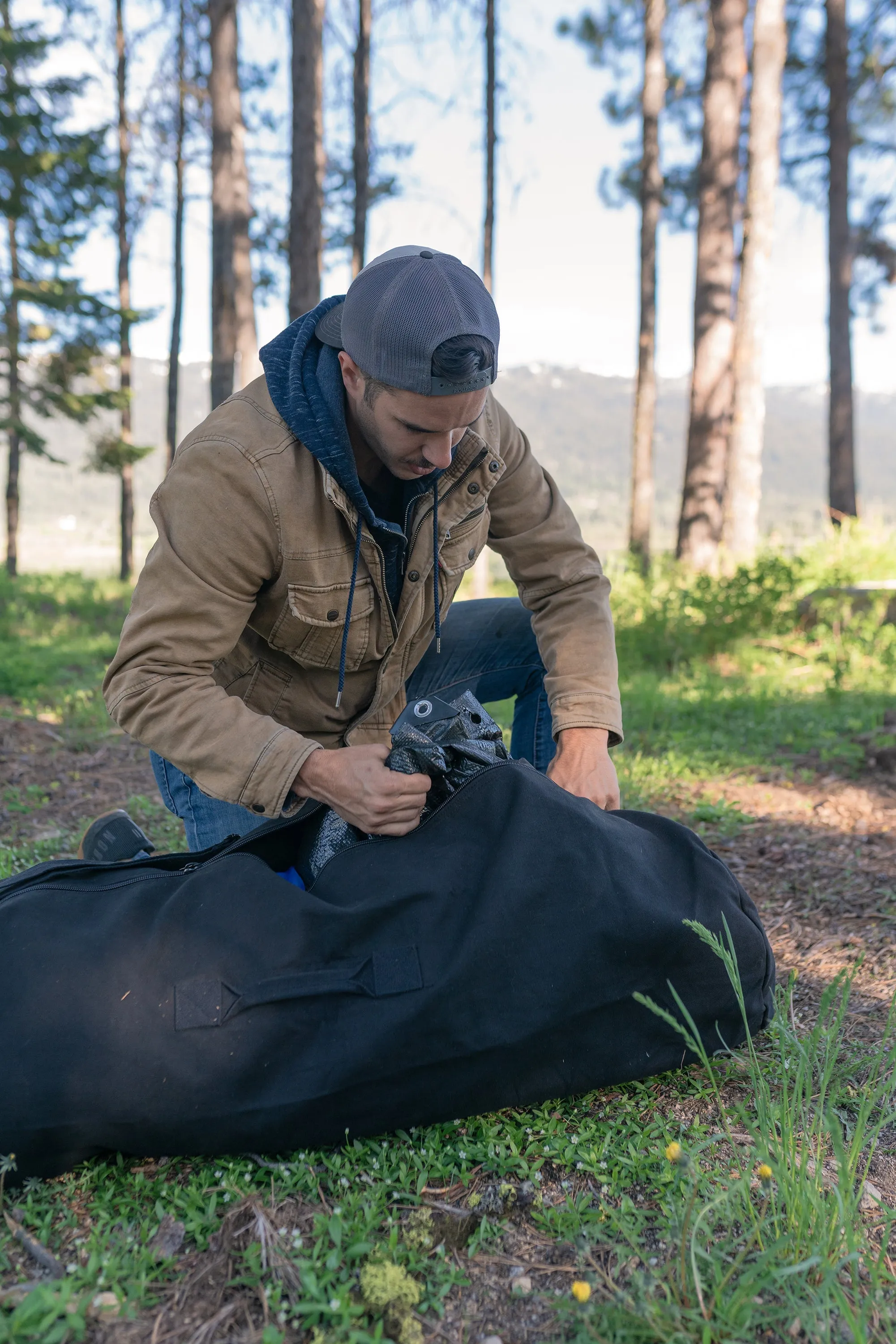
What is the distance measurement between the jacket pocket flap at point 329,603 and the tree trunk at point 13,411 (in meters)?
11.5

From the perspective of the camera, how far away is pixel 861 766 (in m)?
4.48

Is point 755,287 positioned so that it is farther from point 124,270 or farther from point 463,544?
point 124,270

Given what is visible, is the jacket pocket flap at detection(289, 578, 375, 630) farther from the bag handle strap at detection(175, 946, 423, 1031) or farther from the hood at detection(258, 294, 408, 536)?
the bag handle strap at detection(175, 946, 423, 1031)

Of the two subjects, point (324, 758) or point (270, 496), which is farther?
point (270, 496)

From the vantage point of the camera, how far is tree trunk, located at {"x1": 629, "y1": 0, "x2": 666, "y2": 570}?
14.2 meters

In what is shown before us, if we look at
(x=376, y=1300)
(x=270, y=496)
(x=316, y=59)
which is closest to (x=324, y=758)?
(x=270, y=496)

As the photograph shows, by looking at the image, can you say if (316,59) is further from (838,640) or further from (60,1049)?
(60,1049)

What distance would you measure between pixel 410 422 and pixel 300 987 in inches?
47.7

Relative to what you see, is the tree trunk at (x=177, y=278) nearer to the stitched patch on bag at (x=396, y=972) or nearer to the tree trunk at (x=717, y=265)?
the tree trunk at (x=717, y=265)

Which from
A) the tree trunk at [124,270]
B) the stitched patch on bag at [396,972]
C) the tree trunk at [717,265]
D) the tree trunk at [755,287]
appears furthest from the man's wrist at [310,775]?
the tree trunk at [124,270]

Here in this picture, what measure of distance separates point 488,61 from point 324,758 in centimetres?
1587

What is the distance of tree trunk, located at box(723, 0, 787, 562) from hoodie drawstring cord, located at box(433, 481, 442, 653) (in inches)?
283

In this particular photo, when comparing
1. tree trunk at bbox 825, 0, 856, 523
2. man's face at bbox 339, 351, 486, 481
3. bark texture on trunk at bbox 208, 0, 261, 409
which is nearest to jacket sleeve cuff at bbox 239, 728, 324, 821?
man's face at bbox 339, 351, 486, 481

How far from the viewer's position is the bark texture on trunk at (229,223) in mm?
9656
